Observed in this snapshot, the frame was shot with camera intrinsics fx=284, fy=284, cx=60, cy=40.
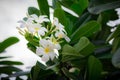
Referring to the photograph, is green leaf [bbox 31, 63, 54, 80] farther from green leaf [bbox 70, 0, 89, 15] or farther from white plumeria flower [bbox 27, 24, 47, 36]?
green leaf [bbox 70, 0, 89, 15]

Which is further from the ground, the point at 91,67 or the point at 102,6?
the point at 102,6

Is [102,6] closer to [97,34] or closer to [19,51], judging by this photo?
[97,34]

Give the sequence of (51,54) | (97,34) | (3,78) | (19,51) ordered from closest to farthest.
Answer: (51,54) < (97,34) < (3,78) < (19,51)

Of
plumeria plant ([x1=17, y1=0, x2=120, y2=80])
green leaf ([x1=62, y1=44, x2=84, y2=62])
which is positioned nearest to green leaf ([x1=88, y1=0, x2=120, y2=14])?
plumeria plant ([x1=17, y1=0, x2=120, y2=80])

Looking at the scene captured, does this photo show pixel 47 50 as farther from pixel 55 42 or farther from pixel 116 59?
pixel 116 59

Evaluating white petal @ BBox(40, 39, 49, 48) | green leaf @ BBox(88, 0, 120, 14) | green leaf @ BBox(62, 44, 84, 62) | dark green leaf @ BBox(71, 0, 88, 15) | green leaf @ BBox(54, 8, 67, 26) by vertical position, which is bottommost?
green leaf @ BBox(62, 44, 84, 62)

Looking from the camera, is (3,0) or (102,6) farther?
(3,0)

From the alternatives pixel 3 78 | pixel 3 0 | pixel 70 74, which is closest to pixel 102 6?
pixel 70 74
